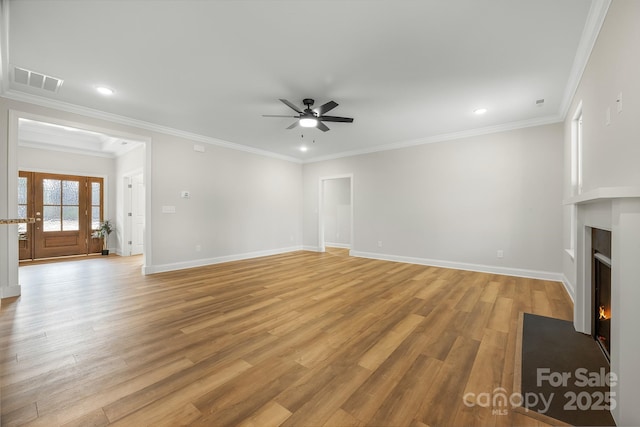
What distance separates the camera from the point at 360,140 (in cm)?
574

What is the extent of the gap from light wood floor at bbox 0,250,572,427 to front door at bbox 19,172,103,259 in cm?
329

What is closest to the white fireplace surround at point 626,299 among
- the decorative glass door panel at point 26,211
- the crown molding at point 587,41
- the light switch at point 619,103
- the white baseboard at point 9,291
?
the light switch at point 619,103

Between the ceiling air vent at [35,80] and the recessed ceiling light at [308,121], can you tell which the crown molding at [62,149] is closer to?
the ceiling air vent at [35,80]

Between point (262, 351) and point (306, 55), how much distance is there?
292 centimetres

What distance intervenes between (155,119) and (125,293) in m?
3.00

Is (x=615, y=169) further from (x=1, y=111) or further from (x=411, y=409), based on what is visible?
(x=1, y=111)

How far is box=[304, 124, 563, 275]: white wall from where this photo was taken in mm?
4285

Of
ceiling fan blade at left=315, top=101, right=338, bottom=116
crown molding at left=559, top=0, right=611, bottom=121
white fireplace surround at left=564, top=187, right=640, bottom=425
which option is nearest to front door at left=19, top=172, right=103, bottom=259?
ceiling fan blade at left=315, top=101, right=338, bottom=116

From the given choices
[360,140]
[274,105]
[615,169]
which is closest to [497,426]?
[615,169]

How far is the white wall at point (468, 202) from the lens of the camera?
14.1 feet

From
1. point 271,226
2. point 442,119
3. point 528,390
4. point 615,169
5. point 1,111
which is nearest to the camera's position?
point 528,390

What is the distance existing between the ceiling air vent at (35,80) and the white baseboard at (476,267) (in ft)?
20.6

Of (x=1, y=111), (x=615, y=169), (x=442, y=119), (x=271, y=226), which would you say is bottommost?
(x=271, y=226)

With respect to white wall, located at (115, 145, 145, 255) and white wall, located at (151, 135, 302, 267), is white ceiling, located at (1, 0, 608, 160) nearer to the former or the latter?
white wall, located at (151, 135, 302, 267)
